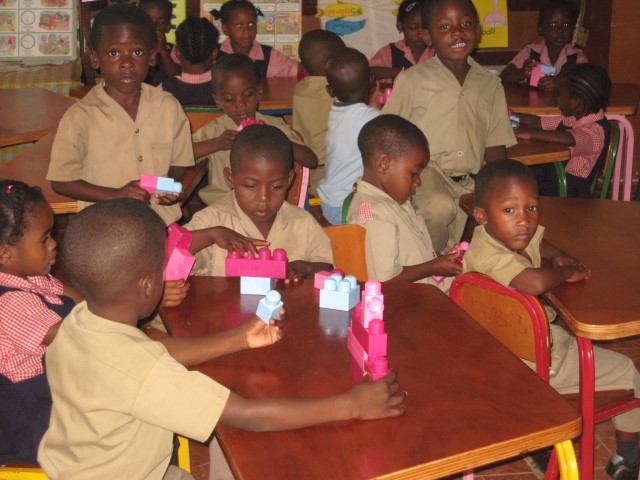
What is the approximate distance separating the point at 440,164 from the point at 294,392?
2.26m

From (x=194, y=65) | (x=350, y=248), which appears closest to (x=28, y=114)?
(x=194, y=65)

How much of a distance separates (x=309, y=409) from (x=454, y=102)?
2.43 metres

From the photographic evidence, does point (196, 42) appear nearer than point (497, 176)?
No

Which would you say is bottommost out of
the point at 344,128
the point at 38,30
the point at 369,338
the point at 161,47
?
the point at 369,338

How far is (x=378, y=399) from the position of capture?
1.47m

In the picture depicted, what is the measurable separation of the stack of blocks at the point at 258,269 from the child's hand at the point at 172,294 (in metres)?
0.14

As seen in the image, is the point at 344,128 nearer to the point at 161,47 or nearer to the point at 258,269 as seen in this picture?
the point at 258,269

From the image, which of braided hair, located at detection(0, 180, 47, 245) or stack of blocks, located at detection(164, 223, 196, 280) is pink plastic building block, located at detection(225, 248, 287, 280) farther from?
braided hair, located at detection(0, 180, 47, 245)

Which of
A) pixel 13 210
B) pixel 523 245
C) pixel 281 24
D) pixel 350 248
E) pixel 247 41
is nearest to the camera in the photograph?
pixel 13 210

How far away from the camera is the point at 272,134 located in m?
2.59

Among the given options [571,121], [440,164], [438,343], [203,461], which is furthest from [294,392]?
[571,121]

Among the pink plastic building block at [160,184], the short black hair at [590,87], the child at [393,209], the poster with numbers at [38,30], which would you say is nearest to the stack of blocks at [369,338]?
the child at [393,209]

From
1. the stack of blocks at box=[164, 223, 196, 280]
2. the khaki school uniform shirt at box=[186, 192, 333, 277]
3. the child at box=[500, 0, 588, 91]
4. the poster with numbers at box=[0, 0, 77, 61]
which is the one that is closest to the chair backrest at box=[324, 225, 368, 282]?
the khaki school uniform shirt at box=[186, 192, 333, 277]

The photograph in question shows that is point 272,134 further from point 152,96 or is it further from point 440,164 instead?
point 440,164
